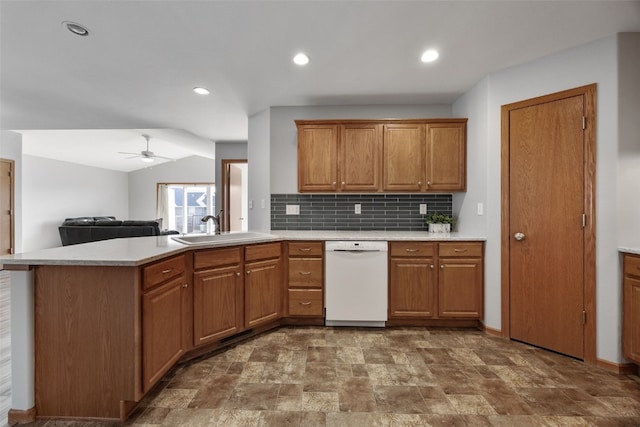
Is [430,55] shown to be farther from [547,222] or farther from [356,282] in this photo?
[356,282]

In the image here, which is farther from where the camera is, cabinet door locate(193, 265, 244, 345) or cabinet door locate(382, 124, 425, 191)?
cabinet door locate(382, 124, 425, 191)

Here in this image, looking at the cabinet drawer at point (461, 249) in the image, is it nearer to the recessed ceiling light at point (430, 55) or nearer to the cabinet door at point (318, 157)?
the cabinet door at point (318, 157)

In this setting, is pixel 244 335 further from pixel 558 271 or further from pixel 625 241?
pixel 625 241

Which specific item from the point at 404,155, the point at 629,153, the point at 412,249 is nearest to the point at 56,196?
the point at 404,155

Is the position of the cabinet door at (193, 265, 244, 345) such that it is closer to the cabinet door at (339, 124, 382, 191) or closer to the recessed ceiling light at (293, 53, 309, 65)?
the cabinet door at (339, 124, 382, 191)

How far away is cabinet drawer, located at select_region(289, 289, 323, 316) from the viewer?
304cm

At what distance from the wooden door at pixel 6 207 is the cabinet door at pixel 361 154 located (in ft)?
18.8

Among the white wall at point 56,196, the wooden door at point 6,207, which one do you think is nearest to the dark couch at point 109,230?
the wooden door at point 6,207

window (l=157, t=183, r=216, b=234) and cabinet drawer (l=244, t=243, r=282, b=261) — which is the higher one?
window (l=157, t=183, r=216, b=234)

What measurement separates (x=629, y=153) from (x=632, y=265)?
767 mm

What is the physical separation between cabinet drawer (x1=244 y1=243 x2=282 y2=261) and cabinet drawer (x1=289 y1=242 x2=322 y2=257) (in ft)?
0.47

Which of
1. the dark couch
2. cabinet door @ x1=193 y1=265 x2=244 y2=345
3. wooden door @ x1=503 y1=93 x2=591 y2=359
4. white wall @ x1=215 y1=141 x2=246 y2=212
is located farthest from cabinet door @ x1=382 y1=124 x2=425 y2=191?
the dark couch

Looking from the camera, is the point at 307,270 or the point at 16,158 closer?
the point at 307,270

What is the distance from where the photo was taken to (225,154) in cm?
609
